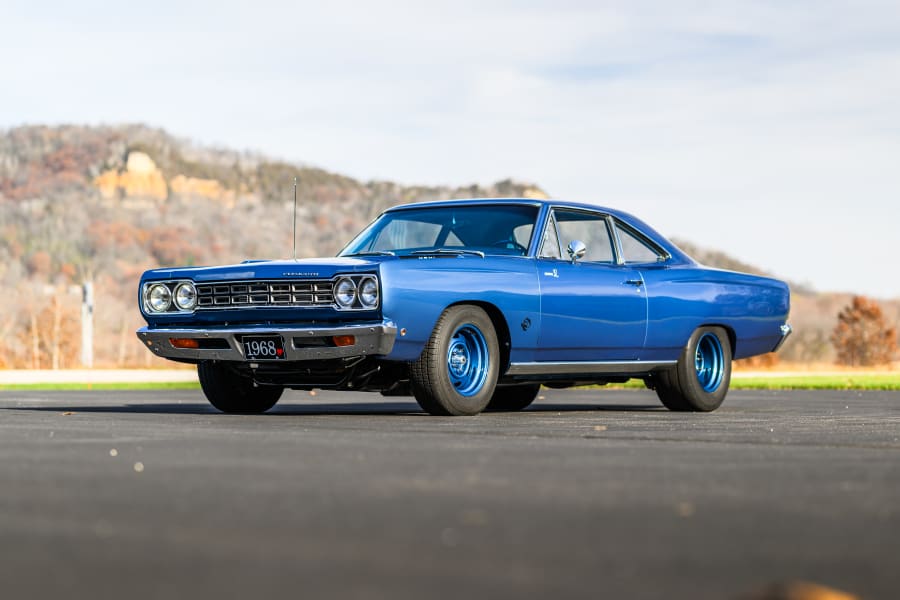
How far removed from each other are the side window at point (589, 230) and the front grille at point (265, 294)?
7.59ft

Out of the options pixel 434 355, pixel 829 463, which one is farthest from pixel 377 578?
pixel 434 355

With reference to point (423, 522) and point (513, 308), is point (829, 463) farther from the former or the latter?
point (513, 308)

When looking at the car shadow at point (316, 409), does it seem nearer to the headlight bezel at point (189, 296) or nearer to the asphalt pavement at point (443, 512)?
the headlight bezel at point (189, 296)

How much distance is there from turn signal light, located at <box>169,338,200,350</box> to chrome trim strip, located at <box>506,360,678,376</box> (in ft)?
Answer: 7.14

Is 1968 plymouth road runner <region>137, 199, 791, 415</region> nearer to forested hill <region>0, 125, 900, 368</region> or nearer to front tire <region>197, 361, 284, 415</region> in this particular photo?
front tire <region>197, 361, 284, 415</region>

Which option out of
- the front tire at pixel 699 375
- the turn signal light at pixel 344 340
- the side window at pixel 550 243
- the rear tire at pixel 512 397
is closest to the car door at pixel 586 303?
the side window at pixel 550 243

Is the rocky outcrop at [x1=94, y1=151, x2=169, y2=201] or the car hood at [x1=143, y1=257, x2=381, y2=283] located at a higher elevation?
the rocky outcrop at [x1=94, y1=151, x2=169, y2=201]

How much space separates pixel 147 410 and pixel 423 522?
754cm

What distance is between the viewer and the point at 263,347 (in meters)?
9.79

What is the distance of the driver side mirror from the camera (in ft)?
34.7

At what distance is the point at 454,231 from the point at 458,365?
141 cm

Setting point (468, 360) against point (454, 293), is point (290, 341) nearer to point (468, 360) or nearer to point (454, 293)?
point (454, 293)

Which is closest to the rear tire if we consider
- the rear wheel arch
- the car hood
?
the rear wheel arch

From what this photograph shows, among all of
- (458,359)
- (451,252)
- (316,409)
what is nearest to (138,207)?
(316,409)
